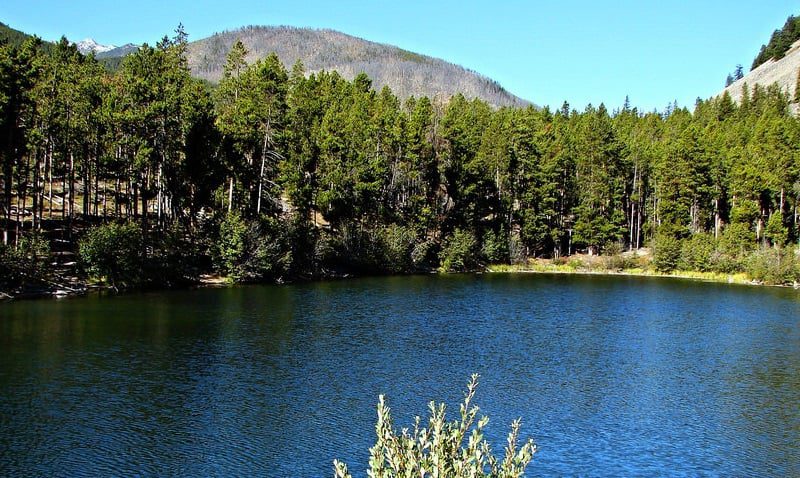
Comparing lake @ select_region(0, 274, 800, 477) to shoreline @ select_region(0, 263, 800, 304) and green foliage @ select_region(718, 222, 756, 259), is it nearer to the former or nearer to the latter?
shoreline @ select_region(0, 263, 800, 304)

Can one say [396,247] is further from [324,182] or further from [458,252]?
[324,182]

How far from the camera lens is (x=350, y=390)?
94.0 feet

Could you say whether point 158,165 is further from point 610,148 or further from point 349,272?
point 610,148

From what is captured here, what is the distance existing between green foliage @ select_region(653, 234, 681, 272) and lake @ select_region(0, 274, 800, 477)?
3046 centimetres

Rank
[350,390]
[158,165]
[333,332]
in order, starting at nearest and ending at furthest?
1. [350,390]
2. [333,332]
3. [158,165]

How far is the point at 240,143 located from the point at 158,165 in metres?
8.25

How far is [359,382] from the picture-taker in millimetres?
30000

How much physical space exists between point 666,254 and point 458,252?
26688 mm

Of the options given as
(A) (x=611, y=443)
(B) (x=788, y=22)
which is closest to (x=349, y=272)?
(A) (x=611, y=443)

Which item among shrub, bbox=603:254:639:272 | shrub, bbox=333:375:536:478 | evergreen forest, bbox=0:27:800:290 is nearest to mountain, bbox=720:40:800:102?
evergreen forest, bbox=0:27:800:290

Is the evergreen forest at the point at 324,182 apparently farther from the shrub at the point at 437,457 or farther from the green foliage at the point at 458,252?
the shrub at the point at 437,457

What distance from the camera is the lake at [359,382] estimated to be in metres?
21.9

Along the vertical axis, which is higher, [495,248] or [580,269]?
[495,248]

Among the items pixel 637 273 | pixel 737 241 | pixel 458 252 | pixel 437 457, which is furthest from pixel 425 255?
pixel 437 457
